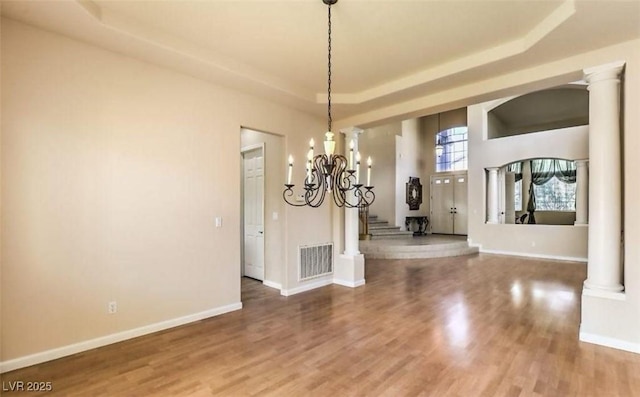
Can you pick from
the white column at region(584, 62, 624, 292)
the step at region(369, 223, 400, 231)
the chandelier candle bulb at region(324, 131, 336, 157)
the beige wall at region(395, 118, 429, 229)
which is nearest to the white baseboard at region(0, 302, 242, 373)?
the chandelier candle bulb at region(324, 131, 336, 157)

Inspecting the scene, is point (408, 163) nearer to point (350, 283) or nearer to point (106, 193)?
point (350, 283)

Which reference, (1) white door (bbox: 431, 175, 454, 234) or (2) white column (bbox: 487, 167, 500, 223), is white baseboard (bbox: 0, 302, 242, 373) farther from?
(1) white door (bbox: 431, 175, 454, 234)

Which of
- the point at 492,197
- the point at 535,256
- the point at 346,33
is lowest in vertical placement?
the point at 535,256

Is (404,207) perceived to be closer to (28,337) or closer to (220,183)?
(220,183)

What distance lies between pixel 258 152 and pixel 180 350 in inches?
138

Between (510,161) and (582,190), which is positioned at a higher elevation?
(510,161)

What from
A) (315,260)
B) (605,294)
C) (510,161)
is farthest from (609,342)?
(510,161)

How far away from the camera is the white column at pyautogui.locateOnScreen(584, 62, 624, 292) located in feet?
9.86

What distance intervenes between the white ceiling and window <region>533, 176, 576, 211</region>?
31.2 ft

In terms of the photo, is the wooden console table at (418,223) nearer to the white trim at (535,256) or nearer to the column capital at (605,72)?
the white trim at (535,256)

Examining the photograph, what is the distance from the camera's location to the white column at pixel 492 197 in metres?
9.54

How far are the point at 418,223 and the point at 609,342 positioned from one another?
9337 mm

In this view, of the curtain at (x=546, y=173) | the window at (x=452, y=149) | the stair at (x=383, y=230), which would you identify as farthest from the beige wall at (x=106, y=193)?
the curtain at (x=546, y=173)

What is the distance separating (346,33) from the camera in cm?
297
